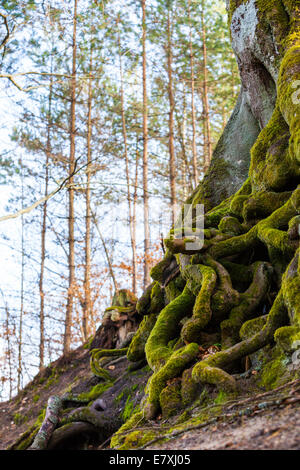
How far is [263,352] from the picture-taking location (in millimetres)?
4191

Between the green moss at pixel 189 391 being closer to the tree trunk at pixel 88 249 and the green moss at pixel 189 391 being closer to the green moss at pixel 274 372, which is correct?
the green moss at pixel 274 372

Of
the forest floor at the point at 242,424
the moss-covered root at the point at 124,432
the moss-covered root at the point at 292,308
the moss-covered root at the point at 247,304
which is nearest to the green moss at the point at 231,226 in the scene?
the moss-covered root at the point at 247,304

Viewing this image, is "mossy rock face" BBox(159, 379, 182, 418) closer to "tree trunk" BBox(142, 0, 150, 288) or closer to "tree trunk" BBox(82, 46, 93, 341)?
"tree trunk" BBox(82, 46, 93, 341)

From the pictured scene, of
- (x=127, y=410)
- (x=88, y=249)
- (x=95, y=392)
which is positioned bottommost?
(x=127, y=410)

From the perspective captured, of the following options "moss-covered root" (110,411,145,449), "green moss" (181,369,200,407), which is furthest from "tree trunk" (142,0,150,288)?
"green moss" (181,369,200,407)

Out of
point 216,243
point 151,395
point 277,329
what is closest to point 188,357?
point 151,395

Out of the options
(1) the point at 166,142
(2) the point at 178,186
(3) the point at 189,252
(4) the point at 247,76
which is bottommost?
(3) the point at 189,252

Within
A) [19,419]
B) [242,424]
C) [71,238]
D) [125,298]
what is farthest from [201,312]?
[71,238]

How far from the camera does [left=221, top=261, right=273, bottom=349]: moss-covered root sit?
489 cm

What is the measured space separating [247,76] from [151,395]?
22.7ft

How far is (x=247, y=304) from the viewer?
16.6ft

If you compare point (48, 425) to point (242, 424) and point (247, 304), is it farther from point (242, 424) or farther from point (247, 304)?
point (242, 424)

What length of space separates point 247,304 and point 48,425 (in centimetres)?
439

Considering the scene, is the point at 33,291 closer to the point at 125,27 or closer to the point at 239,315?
the point at 125,27
